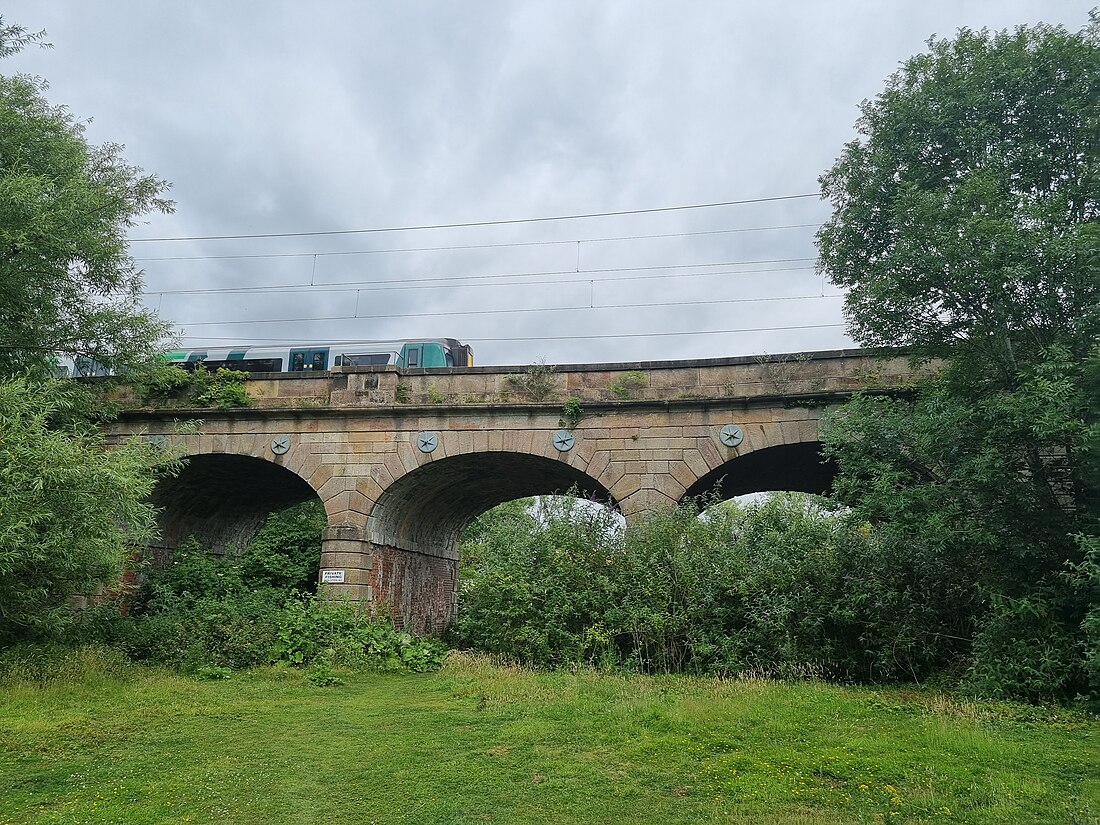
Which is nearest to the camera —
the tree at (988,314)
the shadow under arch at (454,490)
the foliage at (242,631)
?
the tree at (988,314)

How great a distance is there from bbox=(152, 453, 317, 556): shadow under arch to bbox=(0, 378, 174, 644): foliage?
12.6 ft

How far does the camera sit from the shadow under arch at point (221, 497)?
51.9 ft

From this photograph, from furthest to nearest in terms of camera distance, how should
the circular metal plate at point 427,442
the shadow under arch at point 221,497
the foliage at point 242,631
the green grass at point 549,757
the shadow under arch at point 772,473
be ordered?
1. the shadow under arch at point 221,497
2. the circular metal plate at point 427,442
3. the shadow under arch at point 772,473
4. the foliage at point 242,631
5. the green grass at point 549,757

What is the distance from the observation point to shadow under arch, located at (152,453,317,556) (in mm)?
15828

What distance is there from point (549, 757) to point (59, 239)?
33.0ft

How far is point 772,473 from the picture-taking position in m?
15.8

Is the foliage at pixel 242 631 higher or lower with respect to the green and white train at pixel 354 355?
lower

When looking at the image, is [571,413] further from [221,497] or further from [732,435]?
[221,497]

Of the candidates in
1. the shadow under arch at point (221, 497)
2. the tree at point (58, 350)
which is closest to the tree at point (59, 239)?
the tree at point (58, 350)

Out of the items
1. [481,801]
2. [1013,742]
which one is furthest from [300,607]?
[1013,742]

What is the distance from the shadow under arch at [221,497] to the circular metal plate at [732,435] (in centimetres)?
734

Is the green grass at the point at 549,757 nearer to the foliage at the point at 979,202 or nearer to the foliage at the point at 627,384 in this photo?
the foliage at the point at 979,202

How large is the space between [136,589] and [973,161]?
1547 cm

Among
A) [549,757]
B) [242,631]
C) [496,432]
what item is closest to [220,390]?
[242,631]
